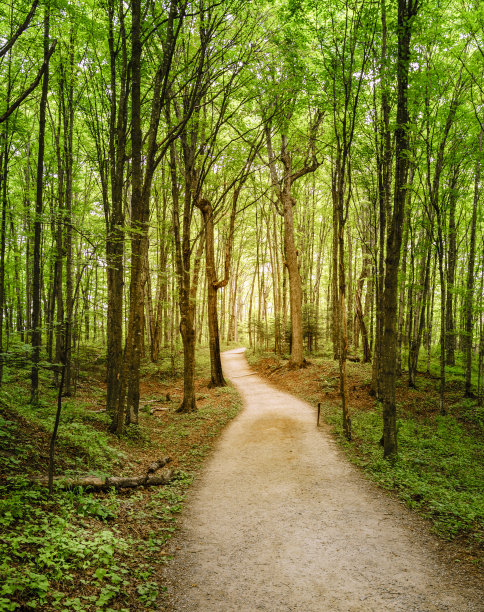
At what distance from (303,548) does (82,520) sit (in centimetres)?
269

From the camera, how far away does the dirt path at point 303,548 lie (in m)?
3.46

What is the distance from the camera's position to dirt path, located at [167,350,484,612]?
3.46 metres

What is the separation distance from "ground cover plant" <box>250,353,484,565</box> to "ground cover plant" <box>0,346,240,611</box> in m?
3.69

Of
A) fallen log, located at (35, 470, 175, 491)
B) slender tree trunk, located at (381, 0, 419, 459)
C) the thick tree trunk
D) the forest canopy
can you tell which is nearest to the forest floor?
fallen log, located at (35, 470, 175, 491)

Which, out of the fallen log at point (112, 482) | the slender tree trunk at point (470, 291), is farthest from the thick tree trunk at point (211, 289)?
the slender tree trunk at point (470, 291)

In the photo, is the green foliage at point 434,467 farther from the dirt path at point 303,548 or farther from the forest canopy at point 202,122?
the forest canopy at point 202,122

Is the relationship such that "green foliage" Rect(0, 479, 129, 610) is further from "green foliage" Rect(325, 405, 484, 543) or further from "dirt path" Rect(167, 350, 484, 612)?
"green foliage" Rect(325, 405, 484, 543)

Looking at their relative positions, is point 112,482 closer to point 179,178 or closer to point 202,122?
point 202,122

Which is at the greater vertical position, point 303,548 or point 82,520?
point 82,520

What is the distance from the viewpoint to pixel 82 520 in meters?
4.03

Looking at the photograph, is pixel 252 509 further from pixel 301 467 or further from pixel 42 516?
pixel 42 516

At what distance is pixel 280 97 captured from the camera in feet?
39.1

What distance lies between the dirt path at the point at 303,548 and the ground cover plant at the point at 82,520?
1.24 ft

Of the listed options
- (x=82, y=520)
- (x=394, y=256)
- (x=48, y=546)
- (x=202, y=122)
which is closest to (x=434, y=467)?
(x=394, y=256)
